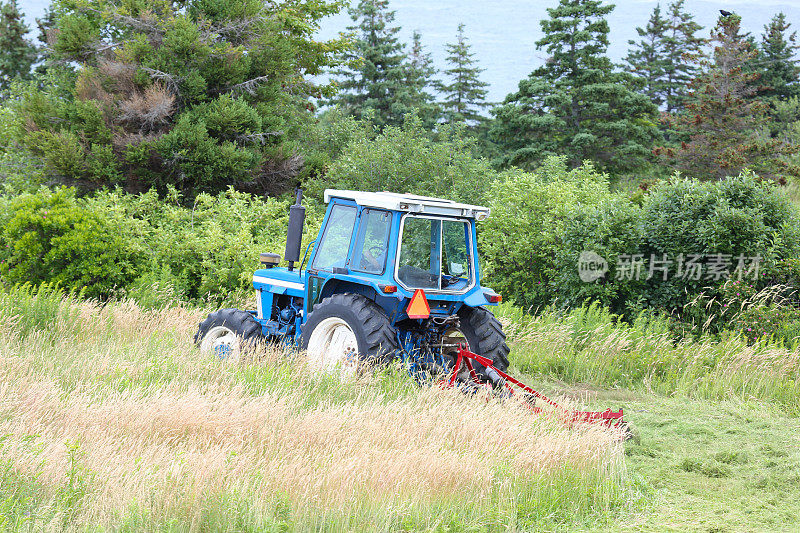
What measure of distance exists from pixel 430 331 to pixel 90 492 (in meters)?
3.84

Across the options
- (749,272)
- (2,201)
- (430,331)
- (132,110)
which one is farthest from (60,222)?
(749,272)

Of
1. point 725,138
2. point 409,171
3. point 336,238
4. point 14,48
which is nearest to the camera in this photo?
point 336,238

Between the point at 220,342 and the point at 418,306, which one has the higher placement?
the point at 418,306

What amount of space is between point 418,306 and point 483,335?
3.50 ft

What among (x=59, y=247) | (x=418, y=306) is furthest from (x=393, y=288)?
(x=59, y=247)

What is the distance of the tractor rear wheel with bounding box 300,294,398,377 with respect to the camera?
6680 millimetres

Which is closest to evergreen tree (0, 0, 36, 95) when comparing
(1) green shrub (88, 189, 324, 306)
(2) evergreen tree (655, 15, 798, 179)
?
(1) green shrub (88, 189, 324, 306)

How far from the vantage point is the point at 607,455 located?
18.2 ft

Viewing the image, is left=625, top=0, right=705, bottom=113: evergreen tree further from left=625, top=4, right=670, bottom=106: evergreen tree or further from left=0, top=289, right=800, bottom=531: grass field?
left=0, top=289, right=800, bottom=531: grass field

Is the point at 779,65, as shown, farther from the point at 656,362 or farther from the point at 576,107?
the point at 656,362

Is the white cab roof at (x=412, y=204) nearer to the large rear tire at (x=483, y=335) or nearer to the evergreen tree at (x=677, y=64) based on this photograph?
the large rear tire at (x=483, y=335)

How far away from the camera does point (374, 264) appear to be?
7.15 m

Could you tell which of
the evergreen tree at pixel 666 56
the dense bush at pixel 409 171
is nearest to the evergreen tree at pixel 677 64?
the evergreen tree at pixel 666 56

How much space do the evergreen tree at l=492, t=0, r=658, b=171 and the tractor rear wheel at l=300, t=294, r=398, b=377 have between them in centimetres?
2347
